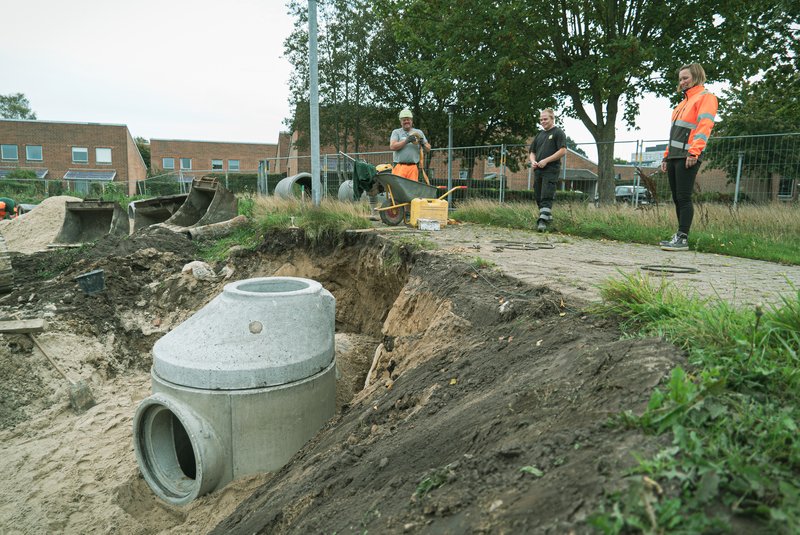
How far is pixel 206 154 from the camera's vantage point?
4806cm

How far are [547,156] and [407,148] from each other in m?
2.59

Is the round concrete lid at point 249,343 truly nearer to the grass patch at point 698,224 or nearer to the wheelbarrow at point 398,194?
the wheelbarrow at point 398,194

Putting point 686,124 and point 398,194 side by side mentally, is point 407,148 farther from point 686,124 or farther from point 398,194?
point 686,124

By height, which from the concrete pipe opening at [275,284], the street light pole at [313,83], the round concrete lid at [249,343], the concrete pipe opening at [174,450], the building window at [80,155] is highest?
the building window at [80,155]

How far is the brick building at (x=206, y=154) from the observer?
4684 centimetres

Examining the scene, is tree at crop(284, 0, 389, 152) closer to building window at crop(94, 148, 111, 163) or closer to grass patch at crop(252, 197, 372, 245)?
grass patch at crop(252, 197, 372, 245)

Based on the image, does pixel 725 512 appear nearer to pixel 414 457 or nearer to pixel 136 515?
pixel 414 457

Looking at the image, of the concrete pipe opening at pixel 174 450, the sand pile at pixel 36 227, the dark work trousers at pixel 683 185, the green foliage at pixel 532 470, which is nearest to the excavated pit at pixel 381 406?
the green foliage at pixel 532 470

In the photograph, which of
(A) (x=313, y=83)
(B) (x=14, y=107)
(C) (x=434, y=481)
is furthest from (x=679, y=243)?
(B) (x=14, y=107)

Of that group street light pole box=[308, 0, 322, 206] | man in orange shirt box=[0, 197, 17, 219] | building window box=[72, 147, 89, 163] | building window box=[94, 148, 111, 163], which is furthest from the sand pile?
building window box=[72, 147, 89, 163]

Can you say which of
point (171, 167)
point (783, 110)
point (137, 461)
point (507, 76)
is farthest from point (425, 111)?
point (171, 167)

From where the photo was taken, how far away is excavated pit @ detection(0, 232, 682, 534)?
5.07 feet

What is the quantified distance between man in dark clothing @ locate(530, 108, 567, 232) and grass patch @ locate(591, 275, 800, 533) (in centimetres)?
609

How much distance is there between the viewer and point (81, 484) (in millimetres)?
4234
